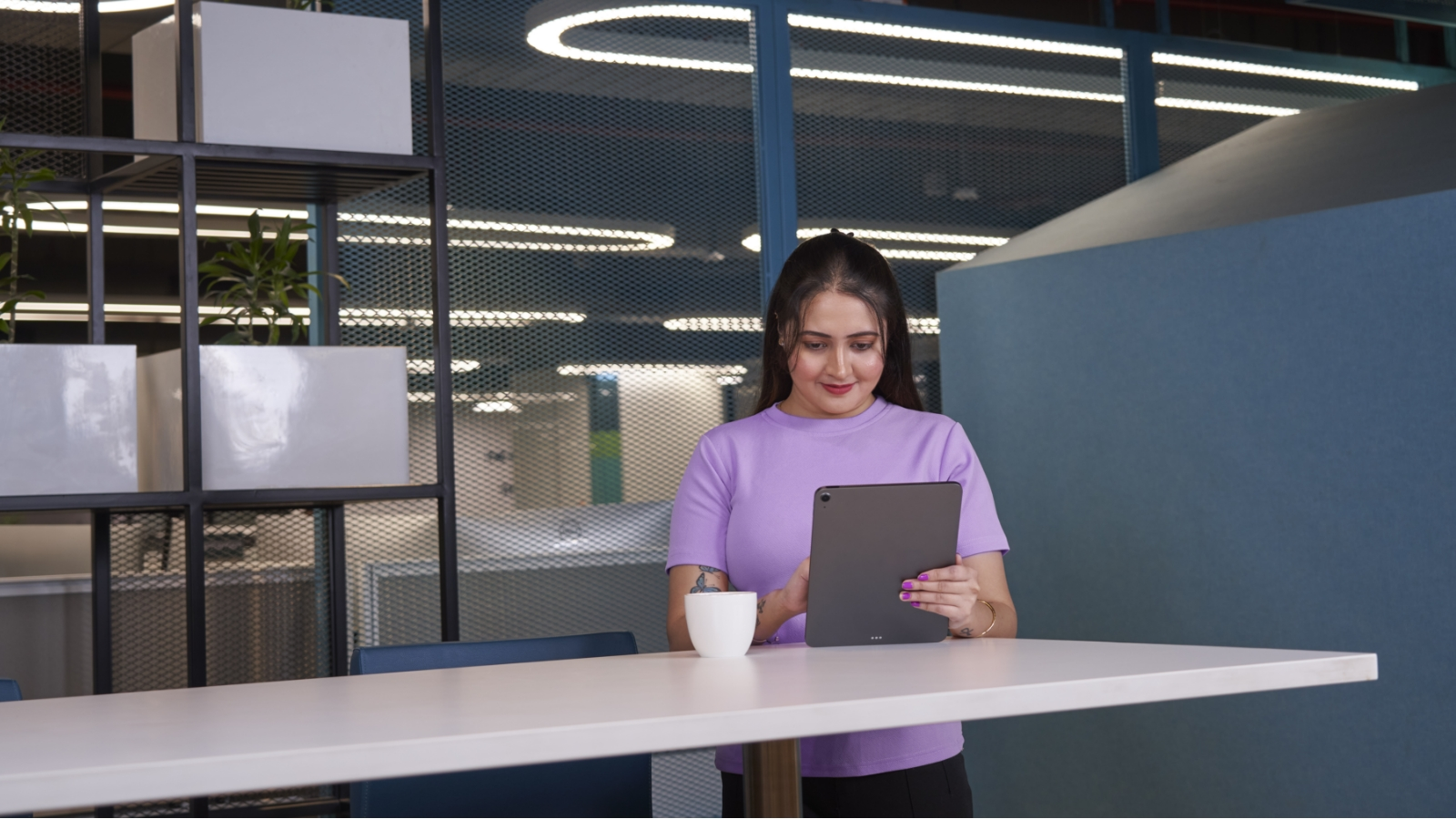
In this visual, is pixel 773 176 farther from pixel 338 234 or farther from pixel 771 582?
pixel 771 582

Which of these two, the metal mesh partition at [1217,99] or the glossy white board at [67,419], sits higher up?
the metal mesh partition at [1217,99]

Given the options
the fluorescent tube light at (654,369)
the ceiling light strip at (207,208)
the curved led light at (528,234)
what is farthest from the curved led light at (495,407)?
the ceiling light strip at (207,208)

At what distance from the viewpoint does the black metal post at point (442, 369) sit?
2420 millimetres

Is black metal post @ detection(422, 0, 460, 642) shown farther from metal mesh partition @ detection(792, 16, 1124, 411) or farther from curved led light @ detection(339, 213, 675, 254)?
metal mesh partition @ detection(792, 16, 1124, 411)

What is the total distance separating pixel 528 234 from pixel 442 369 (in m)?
0.85

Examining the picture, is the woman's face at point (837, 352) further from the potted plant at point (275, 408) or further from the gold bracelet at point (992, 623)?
the potted plant at point (275, 408)

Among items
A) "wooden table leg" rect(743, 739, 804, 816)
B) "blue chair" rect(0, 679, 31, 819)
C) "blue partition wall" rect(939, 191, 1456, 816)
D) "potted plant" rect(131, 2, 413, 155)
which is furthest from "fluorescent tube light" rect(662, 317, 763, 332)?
"wooden table leg" rect(743, 739, 804, 816)

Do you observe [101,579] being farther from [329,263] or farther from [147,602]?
[329,263]

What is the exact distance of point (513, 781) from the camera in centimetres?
176

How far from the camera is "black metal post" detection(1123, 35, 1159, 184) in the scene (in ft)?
13.2

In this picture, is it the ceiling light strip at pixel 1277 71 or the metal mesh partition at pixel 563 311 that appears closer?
the metal mesh partition at pixel 563 311

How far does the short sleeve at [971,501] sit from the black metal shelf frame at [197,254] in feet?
3.30

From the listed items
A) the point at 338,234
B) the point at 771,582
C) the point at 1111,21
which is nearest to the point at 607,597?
the point at 338,234

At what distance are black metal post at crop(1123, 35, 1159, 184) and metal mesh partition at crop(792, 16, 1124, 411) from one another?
0.03 meters
